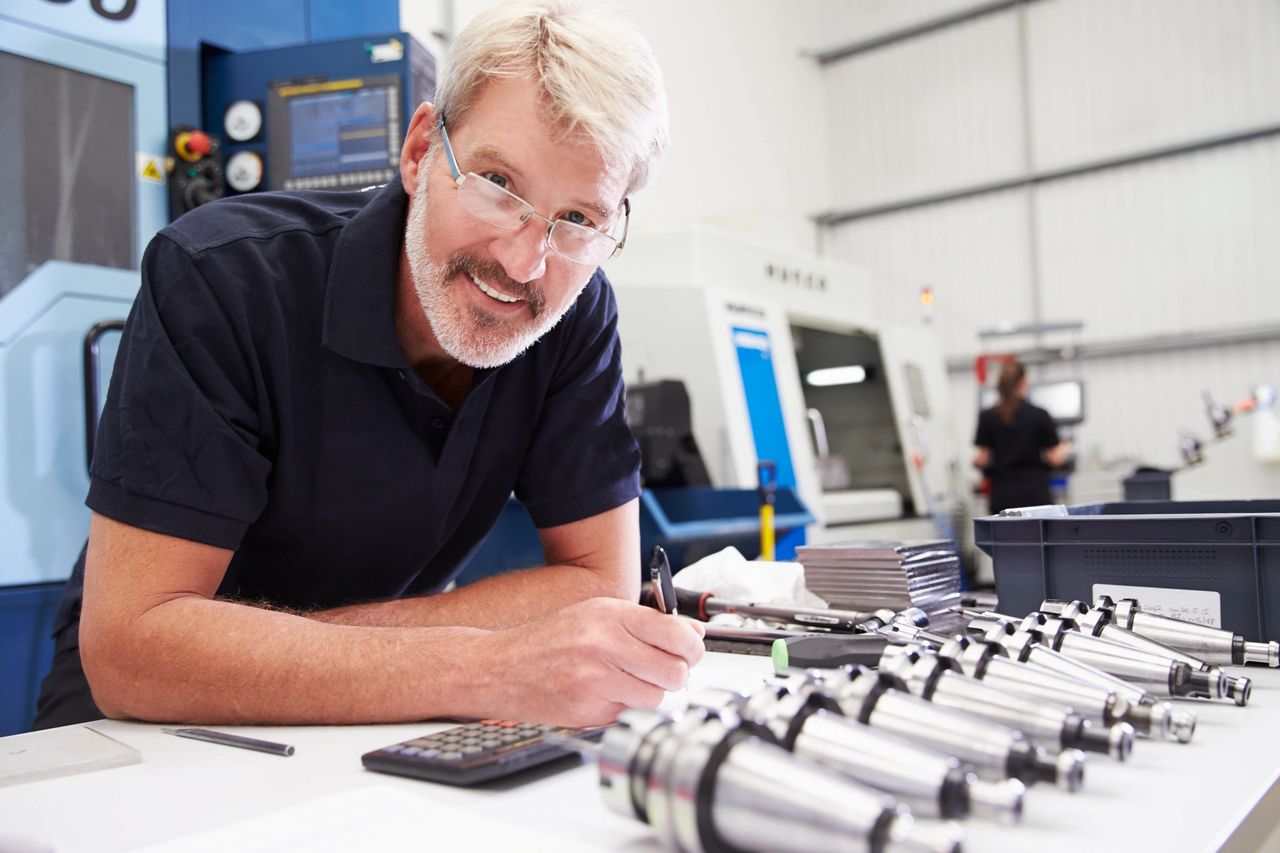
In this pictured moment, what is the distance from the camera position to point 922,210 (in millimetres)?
8188

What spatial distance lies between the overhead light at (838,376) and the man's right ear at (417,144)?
3.85m

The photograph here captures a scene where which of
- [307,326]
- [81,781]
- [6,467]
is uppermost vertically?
[307,326]

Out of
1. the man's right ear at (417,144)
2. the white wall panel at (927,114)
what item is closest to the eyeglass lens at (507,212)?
the man's right ear at (417,144)

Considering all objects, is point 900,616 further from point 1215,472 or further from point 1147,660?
point 1215,472

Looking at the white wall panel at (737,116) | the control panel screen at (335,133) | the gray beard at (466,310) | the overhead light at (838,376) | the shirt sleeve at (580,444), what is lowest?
the shirt sleeve at (580,444)

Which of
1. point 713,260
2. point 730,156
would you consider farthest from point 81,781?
point 730,156

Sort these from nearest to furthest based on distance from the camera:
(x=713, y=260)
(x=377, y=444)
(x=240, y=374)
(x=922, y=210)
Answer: (x=240, y=374) → (x=377, y=444) → (x=713, y=260) → (x=922, y=210)

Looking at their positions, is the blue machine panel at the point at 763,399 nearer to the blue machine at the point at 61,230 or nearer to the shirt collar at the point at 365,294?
the blue machine at the point at 61,230

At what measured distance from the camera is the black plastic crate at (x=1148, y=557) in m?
1.09

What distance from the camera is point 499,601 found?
1.26 m

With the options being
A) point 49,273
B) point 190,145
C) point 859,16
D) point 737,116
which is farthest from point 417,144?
point 859,16

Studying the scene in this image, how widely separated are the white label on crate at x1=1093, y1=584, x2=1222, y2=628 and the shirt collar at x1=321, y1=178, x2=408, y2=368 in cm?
92

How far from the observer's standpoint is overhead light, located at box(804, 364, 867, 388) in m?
4.88

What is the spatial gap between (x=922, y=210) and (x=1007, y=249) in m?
0.82
